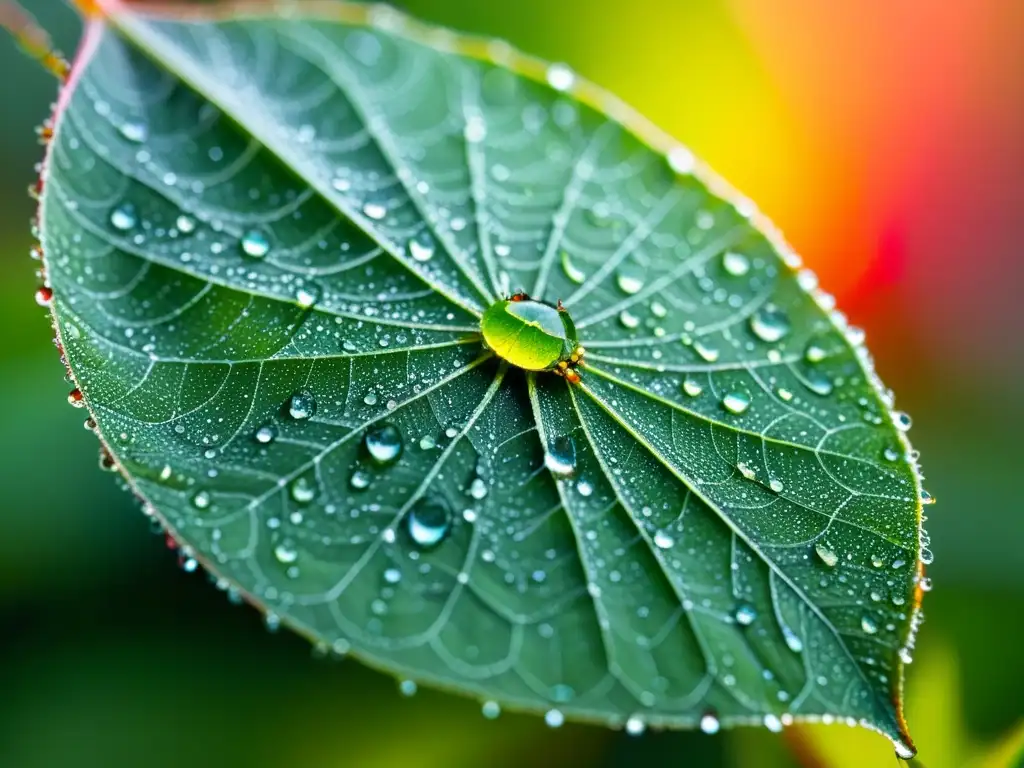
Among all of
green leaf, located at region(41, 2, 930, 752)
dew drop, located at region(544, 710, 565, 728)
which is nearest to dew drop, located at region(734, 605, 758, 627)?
green leaf, located at region(41, 2, 930, 752)

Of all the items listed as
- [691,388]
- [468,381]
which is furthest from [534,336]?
[691,388]

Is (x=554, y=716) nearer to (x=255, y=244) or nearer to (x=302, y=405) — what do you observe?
(x=302, y=405)

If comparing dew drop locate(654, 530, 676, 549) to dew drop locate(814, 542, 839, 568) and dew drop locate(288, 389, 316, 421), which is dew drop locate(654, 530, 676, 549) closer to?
dew drop locate(814, 542, 839, 568)

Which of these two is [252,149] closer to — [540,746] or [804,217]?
[540,746]

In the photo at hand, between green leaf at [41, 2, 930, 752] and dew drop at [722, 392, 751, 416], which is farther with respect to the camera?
dew drop at [722, 392, 751, 416]

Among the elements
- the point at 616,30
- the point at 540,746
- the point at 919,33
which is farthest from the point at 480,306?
the point at 919,33
